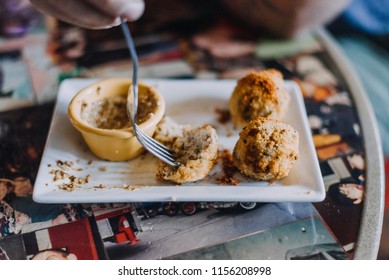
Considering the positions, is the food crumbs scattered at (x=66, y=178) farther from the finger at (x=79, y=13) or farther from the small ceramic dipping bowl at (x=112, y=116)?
the finger at (x=79, y=13)

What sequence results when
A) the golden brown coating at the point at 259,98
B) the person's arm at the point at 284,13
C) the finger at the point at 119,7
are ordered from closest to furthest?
the finger at the point at 119,7, the golden brown coating at the point at 259,98, the person's arm at the point at 284,13

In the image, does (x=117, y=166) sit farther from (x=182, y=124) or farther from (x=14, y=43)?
(x=14, y=43)

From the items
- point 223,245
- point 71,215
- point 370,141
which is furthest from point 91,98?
point 370,141

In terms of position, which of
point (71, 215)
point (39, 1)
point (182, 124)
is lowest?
point (71, 215)

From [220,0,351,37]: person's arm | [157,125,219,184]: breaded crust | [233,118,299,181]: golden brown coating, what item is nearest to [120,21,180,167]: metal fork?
[157,125,219,184]: breaded crust

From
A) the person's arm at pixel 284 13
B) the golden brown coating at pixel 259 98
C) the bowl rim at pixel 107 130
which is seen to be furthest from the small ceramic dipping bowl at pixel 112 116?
the person's arm at pixel 284 13

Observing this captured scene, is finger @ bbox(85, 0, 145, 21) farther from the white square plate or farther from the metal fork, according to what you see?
the white square plate
